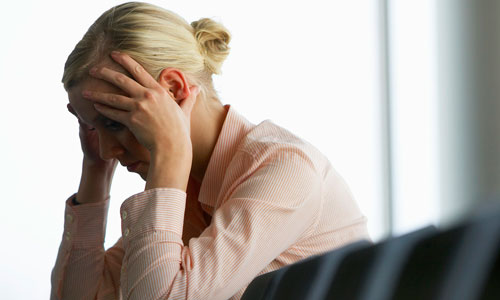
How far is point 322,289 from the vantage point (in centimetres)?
28

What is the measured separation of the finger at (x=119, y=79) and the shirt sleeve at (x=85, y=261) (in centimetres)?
32

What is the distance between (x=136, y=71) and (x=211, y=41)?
0.59 ft

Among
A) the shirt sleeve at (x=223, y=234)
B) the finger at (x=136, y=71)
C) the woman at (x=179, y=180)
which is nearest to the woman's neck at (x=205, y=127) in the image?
the woman at (x=179, y=180)

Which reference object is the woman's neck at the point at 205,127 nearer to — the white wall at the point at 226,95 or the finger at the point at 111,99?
the finger at the point at 111,99

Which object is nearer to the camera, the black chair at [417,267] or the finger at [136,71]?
the black chair at [417,267]

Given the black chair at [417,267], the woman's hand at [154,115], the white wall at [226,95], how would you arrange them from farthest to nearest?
1. the white wall at [226,95]
2. the woman's hand at [154,115]
3. the black chair at [417,267]

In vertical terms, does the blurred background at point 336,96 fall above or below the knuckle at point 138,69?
below

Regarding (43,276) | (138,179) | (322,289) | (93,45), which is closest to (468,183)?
(138,179)

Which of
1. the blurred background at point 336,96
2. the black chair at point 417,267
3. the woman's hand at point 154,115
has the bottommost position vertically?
the blurred background at point 336,96

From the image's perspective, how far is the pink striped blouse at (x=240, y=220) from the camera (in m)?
0.88

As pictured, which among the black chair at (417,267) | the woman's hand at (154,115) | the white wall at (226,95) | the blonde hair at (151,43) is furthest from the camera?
the white wall at (226,95)

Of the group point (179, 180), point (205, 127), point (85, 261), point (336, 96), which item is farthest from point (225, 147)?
point (336, 96)

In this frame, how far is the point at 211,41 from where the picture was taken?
47.3 inches

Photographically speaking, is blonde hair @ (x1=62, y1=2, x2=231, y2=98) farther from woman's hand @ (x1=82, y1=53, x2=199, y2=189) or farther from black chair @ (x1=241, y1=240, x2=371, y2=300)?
black chair @ (x1=241, y1=240, x2=371, y2=300)
